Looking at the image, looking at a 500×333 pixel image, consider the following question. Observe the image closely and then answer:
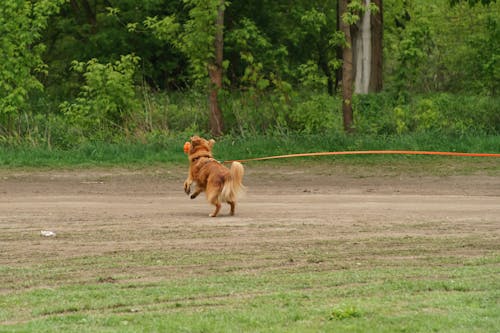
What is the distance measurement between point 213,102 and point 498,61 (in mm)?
12716

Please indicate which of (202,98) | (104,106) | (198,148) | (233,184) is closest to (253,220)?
(233,184)

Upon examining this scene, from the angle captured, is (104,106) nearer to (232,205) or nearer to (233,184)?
(232,205)

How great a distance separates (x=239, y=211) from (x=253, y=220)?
3.43ft

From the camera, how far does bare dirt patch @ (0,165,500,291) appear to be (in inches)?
446

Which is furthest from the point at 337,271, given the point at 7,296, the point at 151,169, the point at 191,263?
Answer: the point at 151,169

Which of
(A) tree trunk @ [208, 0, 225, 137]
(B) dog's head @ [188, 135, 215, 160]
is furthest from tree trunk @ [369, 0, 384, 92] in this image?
(B) dog's head @ [188, 135, 215, 160]

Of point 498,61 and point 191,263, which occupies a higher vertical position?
point 498,61

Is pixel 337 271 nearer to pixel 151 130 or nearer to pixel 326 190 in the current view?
pixel 326 190

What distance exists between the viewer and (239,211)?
15.1 metres

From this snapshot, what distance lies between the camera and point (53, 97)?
33500 millimetres

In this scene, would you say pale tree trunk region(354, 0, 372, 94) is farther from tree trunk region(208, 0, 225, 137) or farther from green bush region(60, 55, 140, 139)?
green bush region(60, 55, 140, 139)

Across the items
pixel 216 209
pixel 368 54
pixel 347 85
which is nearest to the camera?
pixel 216 209

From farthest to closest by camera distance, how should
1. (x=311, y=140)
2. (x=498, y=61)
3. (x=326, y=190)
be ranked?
1. (x=498, y=61)
2. (x=311, y=140)
3. (x=326, y=190)

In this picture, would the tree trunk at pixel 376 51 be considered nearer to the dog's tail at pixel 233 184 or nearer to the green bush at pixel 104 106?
the green bush at pixel 104 106
